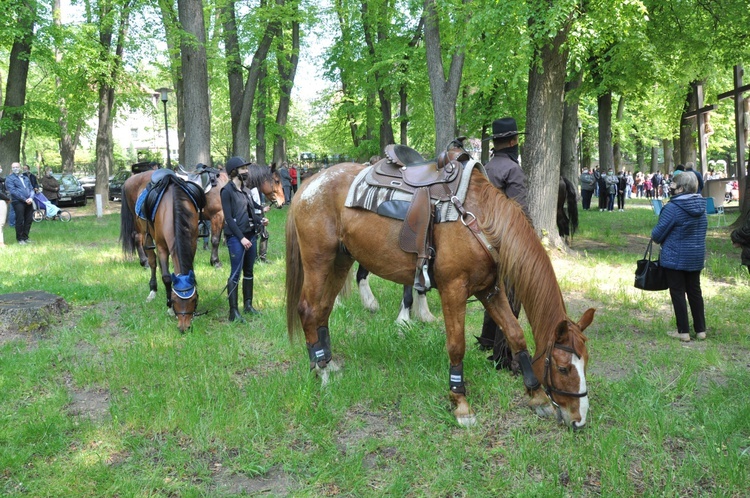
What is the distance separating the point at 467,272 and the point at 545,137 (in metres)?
7.33

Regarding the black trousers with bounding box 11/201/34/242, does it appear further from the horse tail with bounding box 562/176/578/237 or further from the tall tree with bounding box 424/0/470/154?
the horse tail with bounding box 562/176/578/237

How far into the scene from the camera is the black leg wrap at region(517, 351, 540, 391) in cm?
449

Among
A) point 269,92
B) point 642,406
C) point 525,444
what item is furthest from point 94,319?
point 269,92

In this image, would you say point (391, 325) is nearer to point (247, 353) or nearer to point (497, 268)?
point (247, 353)

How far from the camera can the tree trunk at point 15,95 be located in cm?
1878

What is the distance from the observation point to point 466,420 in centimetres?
441

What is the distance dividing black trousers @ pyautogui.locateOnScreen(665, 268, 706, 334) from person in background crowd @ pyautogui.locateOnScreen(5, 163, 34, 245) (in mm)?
Result: 14212

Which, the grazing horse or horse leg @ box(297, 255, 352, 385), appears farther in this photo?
the grazing horse

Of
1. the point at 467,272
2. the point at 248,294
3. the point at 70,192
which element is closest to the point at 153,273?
the point at 248,294

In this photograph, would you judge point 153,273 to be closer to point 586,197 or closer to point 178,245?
point 178,245

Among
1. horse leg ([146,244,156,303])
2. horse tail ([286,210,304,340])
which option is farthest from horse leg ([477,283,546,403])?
horse leg ([146,244,156,303])

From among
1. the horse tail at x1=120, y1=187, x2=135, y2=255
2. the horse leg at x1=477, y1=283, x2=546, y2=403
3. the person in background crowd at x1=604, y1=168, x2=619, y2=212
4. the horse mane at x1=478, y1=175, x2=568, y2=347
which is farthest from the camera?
the person in background crowd at x1=604, y1=168, x2=619, y2=212

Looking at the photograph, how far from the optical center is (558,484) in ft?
11.6

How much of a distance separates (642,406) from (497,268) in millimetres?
1481
